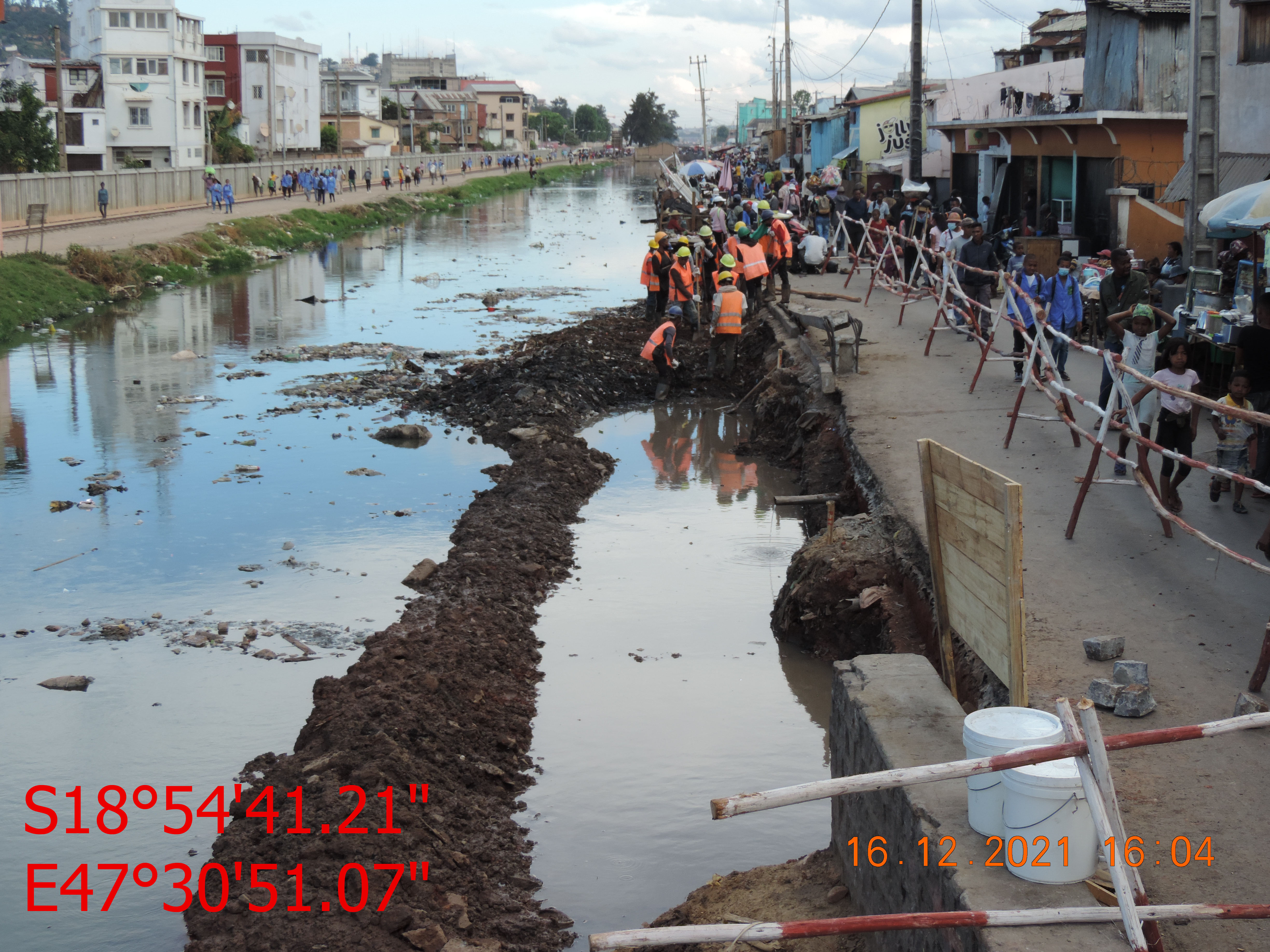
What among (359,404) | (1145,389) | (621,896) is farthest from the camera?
(359,404)

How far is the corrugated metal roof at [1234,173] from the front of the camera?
13688 millimetres

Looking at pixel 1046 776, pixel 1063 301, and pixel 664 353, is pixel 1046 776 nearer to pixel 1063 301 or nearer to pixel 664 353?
pixel 1063 301

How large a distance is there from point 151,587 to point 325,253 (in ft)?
105

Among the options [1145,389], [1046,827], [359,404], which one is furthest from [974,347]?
[1046,827]

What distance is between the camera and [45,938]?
5.59m

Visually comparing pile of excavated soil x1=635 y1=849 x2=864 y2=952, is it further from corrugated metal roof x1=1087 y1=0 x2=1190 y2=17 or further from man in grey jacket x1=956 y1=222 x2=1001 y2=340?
corrugated metal roof x1=1087 y1=0 x2=1190 y2=17

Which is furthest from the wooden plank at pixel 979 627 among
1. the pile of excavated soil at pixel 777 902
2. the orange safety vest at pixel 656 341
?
the orange safety vest at pixel 656 341

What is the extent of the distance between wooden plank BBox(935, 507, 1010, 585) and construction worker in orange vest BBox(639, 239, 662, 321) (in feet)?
45.7


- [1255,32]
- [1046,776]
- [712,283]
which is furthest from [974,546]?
[712,283]

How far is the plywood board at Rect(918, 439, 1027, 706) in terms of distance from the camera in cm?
471

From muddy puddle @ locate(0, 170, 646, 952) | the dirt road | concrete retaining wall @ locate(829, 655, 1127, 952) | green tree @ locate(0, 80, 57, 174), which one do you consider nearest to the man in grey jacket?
the dirt road

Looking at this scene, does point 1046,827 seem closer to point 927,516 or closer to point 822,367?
point 927,516

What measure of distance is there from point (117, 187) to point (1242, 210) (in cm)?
3837

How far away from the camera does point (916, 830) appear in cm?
410
